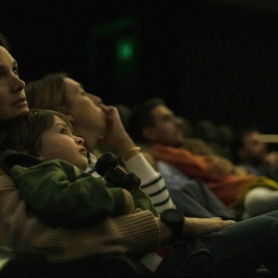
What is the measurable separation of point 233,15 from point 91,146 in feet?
17.0

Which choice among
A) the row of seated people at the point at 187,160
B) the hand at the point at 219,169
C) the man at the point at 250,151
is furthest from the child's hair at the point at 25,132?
the man at the point at 250,151

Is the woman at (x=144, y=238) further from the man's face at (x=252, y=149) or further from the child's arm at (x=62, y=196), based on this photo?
the man's face at (x=252, y=149)

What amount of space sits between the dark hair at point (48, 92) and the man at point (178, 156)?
90 centimetres

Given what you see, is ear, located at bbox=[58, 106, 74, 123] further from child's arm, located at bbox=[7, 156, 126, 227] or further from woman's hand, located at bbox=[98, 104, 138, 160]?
child's arm, located at bbox=[7, 156, 126, 227]

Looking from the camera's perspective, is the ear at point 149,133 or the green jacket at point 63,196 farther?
the ear at point 149,133

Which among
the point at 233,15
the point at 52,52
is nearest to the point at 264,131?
the point at 233,15

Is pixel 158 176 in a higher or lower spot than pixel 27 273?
lower

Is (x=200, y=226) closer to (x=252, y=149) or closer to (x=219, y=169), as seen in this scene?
(x=219, y=169)

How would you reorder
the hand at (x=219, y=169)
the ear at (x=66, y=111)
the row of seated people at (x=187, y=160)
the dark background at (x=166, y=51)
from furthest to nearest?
1. the dark background at (x=166, y=51)
2. the hand at (x=219, y=169)
3. the row of seated people at (x=187, y=160)
4. the ear at (x=66, y=111)

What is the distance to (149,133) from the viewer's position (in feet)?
A: 11.0

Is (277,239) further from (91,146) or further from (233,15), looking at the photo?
(233,15)

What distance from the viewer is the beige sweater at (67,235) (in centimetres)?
143

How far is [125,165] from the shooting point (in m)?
2.42

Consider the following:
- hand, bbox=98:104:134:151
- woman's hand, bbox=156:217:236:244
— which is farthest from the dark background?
woman's hand, bbox=156:217:236:244
